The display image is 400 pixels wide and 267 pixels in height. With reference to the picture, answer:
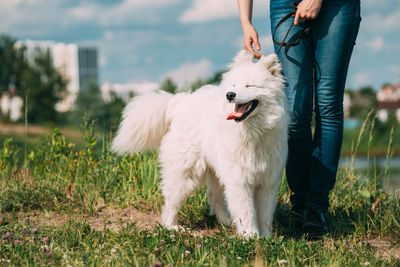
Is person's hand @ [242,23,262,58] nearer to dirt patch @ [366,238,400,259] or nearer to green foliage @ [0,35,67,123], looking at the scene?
dirt patch @ [366,238,400,259]

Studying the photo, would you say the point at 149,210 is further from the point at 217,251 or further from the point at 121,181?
the point at 217,251

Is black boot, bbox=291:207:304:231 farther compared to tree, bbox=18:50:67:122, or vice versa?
tree, bbox=18:50:67:122

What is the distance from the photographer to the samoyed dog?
2918 mm

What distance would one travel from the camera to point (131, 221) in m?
3.63

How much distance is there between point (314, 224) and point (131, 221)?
1.63m

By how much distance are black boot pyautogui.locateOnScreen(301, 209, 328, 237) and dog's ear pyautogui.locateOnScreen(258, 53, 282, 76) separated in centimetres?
118

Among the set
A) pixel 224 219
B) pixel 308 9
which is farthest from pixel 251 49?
pixel 224 219

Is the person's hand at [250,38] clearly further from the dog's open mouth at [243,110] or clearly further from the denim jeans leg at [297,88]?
the dog's open mouth at [243,110]

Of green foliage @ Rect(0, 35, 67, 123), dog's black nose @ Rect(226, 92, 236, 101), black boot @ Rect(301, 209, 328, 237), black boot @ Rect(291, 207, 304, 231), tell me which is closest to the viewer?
dog's black nose @ Rect(226, 92, 236, 101)

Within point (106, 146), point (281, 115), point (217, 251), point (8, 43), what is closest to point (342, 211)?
point (281, 115)

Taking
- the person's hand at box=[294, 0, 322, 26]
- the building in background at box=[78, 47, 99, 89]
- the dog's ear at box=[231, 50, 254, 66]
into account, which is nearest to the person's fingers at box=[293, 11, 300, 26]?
the person's hand at box=[294, 0, 322, 26]

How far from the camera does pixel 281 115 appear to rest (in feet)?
9.61

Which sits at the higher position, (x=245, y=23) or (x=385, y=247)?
(x=245, y=23)

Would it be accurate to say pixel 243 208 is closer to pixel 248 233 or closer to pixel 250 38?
pixel 248 233
